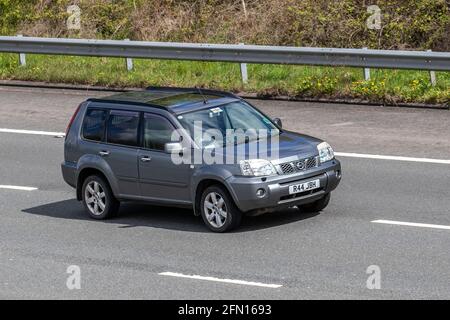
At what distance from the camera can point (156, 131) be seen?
14234 mm

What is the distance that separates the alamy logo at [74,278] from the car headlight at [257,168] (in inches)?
90.7

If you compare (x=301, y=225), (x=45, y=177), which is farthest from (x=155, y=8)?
(x=301, y=225)

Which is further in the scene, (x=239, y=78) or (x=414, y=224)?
(x=239, y=78)

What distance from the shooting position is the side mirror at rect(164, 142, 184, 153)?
13578 mm

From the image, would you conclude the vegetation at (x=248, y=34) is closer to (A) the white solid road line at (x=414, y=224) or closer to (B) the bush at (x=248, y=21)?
(B) the bush at (x=248, y=21)

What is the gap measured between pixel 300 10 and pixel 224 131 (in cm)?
1295

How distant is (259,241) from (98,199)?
2643mm

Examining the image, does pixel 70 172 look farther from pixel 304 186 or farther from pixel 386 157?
pixel 386 157

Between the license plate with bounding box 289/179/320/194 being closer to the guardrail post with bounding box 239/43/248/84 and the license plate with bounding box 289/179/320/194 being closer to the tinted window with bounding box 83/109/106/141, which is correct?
the tinted window with bounding box 83/109/106/141

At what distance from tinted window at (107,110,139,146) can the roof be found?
0.18 m

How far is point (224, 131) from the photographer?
14.1 m

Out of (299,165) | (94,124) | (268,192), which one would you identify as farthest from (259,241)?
(94,124)

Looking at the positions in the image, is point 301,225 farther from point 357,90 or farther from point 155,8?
point 155,8

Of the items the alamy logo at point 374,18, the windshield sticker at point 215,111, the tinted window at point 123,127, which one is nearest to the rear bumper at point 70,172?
the tinted window at point 123,127
